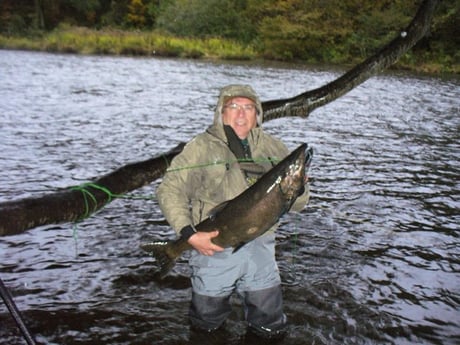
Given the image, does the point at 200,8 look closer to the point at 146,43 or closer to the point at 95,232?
the point at 146,43

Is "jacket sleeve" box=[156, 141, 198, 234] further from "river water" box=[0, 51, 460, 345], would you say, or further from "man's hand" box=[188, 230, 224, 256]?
"river water" box=[0, 51, 460, 345]

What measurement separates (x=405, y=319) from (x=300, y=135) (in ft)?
27.4

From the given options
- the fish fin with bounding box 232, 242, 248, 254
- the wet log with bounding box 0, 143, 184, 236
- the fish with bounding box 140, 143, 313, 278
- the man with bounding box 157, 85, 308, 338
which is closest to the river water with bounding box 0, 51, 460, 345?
the wet log with bounding box 0, 143, 184, 236

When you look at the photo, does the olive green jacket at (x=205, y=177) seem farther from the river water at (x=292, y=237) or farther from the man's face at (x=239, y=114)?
the river water at (x=292, y=237)

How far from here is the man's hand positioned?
11.5ft

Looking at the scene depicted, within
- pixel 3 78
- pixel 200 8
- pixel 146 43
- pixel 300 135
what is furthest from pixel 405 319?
pixel 200 8

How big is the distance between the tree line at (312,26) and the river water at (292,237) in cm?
2378

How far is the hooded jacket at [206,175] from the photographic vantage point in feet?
12.1

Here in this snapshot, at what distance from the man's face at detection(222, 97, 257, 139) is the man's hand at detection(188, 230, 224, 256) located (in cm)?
82

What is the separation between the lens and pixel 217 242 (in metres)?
3.57

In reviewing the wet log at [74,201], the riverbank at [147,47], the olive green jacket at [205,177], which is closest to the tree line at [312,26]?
the riverbank at [147,47]

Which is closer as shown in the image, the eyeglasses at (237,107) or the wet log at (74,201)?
the wet log at (74,201)

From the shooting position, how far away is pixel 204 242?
3.52m

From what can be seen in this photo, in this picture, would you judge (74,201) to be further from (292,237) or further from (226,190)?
(292,237)
